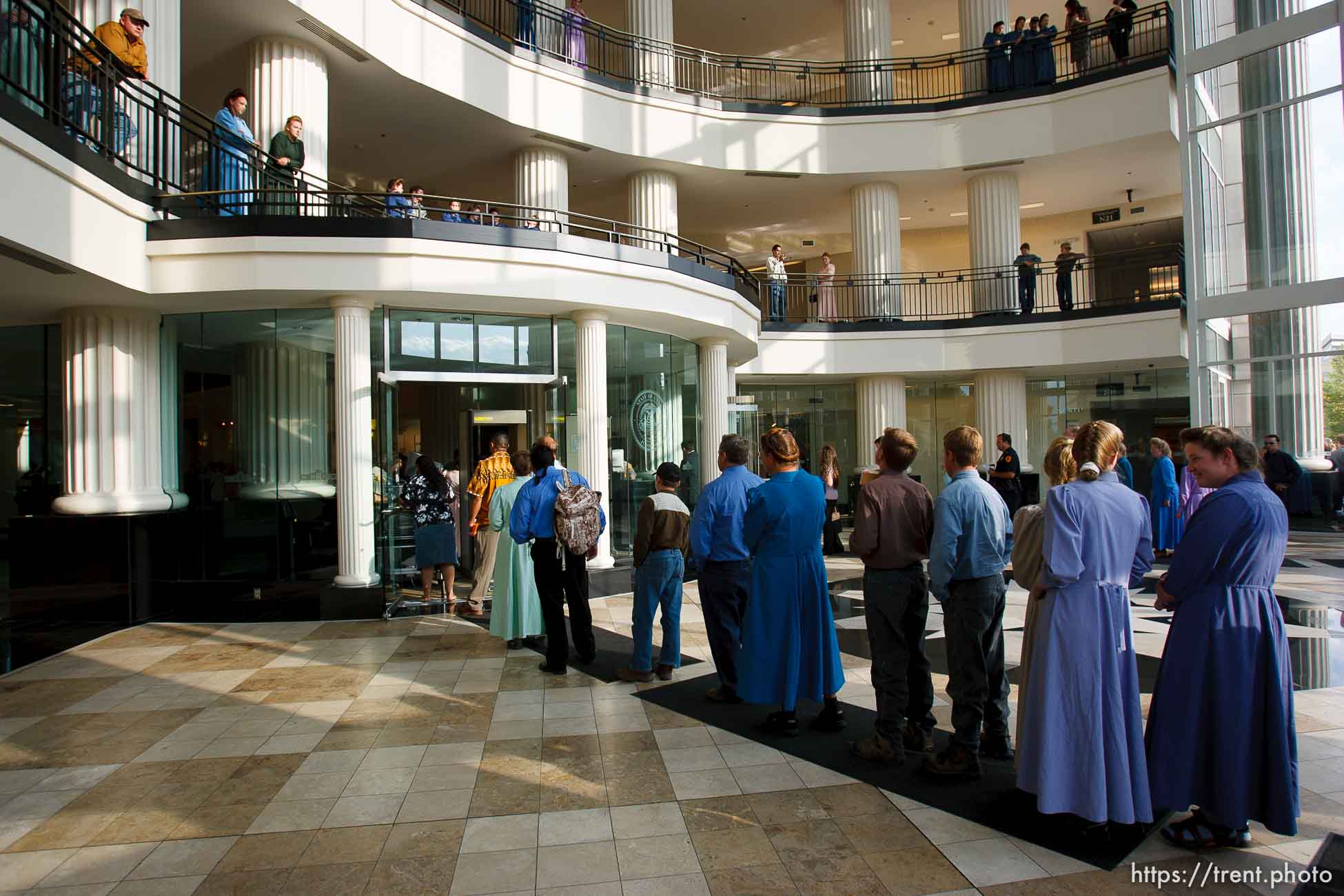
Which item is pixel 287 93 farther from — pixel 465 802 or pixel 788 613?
pixel 465 802

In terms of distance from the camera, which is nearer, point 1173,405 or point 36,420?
Answer: point 36,420

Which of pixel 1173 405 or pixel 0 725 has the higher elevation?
pixel 1173 405

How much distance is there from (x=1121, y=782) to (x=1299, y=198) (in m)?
11.1

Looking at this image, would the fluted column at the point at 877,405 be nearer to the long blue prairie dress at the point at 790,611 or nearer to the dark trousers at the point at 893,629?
the long blue prairie dress at the point at 790,611

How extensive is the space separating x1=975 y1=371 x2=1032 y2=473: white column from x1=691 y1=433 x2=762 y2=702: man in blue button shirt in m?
14.1

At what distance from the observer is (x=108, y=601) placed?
28.3ft

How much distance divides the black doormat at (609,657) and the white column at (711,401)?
5.41 m

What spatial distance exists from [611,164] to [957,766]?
14.8 meters

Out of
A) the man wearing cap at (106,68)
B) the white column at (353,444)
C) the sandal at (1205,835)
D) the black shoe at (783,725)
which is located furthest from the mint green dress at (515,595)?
the man wearing cap at (106,68)

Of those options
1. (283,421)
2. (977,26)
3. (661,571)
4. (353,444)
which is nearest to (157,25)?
(283,421)

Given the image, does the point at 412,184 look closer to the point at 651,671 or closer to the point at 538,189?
the point at 538,189

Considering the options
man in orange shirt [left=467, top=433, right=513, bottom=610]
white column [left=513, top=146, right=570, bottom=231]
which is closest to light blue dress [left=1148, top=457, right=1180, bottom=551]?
man in orange shirt [left=467, top=433, right=513, bottom=610]

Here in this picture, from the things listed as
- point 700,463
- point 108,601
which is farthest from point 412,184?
point 108,601

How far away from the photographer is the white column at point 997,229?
18109mm
